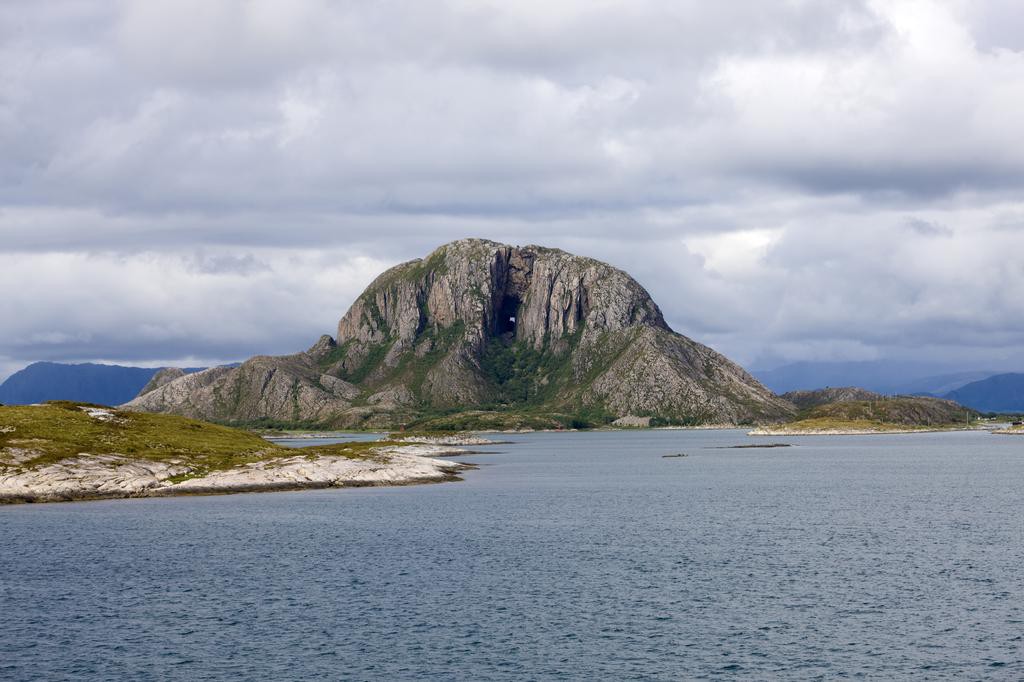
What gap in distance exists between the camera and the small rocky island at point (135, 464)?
15138 cm

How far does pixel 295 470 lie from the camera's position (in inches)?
6860

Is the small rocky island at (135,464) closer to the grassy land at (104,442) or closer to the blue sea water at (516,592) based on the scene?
the grassy land at (104,442)

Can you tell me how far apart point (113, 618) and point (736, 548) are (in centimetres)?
5585

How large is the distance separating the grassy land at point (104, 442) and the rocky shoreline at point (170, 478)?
135 inches

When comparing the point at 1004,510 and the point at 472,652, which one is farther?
the point at 1004,510

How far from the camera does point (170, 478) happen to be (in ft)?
528

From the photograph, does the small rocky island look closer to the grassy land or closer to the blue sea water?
the grassy land

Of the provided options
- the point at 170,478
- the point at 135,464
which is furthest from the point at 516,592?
the point at 135,464

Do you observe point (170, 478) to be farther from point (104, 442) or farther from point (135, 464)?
point (104, 442)

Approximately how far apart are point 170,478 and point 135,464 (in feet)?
24.2

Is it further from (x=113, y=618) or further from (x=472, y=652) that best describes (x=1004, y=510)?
(x=113, y=618)

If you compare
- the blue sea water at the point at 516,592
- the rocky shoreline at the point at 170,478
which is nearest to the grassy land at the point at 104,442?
the rocky shoreline at the point at 170,478

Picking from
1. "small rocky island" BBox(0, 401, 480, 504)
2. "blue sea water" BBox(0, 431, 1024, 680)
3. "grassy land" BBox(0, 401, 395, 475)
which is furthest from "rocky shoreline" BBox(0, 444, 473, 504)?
"blue sea water" BBox(0, 431, 1024, 680)

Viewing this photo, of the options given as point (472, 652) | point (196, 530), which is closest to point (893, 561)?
point (472, 652)
